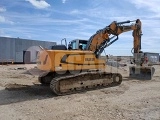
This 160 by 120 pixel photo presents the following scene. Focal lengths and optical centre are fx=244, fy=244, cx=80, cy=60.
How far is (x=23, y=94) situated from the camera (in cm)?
1048

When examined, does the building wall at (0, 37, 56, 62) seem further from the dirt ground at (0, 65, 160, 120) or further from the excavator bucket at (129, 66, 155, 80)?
the dirt ground at (0, 65, 160, 120)

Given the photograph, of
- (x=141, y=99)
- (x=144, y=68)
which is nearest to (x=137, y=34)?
(x=144, y=68)

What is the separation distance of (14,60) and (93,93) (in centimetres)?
2983

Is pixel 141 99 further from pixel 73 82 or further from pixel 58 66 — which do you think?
pixel 58 66

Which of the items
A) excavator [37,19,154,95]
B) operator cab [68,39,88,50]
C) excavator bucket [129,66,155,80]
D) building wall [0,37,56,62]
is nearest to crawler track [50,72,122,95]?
excavator [37,19,154,95]

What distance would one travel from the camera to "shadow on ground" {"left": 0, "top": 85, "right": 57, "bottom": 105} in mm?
9475

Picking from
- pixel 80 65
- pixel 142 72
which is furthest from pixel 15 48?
pixel 80 65

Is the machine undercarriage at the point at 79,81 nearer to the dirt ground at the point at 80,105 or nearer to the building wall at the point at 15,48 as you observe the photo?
the dirt ground at the point at 80,105

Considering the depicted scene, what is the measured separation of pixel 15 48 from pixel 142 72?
87.4 feet

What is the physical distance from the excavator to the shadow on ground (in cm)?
47

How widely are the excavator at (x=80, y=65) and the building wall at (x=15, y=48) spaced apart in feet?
78.3

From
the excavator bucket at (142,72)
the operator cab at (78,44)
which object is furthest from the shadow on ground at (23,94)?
the excavator bucket at (142,72)

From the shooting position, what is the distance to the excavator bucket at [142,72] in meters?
16.0

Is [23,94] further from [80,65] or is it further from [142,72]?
→ [142,72]
